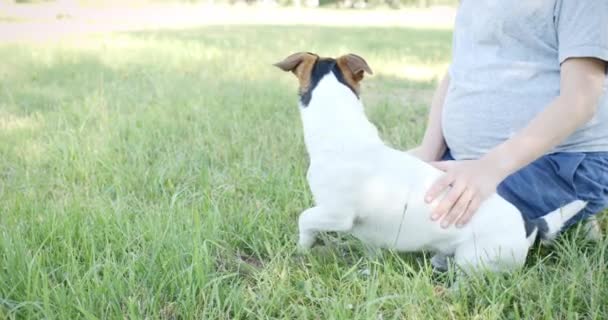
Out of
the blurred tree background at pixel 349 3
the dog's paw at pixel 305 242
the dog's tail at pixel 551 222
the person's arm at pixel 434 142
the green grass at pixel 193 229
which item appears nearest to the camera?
the green grass at pixel 193 229

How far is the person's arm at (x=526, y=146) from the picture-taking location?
77.1 inches

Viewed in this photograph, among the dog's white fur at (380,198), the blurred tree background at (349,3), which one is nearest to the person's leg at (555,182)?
the dog's white fur at (380,198)

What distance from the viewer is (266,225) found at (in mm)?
2570

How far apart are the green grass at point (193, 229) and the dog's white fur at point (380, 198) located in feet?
0.30

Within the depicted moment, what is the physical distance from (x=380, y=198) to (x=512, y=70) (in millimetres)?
717

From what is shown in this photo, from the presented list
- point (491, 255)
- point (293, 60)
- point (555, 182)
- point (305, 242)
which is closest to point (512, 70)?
point (555, 182)

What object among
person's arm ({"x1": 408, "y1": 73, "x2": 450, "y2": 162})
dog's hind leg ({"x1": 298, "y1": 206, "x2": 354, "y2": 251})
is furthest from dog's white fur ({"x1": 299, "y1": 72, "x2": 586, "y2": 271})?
person's arm ({"x1": 408, "y1": 73, "x2": 450, "y2": 162})

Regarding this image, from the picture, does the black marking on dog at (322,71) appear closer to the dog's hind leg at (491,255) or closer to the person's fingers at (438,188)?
the person's fingers at (438,188)

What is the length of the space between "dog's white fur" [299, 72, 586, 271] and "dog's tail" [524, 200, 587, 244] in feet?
0.05

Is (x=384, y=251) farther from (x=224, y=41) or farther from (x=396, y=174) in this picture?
(x=224, y=41)

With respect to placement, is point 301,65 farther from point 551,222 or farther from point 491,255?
point 551,222

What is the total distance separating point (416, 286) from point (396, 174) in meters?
0.38

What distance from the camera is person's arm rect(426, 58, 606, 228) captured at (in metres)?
1.96

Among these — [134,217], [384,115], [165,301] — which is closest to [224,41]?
[384,115]
